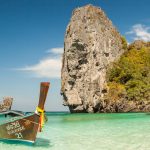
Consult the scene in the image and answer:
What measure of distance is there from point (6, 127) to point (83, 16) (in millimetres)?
43814

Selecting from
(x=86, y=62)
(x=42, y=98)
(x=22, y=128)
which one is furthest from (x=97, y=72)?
(x=42, y=98)

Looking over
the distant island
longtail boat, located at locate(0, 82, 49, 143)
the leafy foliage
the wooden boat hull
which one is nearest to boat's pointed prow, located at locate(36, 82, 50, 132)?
longtail boat, located at locate(0, 82, 49, 143)

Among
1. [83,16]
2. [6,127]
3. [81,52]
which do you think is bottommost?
[6,127]

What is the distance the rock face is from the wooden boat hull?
1511 inches

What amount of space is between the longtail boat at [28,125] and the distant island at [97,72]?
38.3 m

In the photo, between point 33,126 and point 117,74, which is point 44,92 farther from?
point 117,74

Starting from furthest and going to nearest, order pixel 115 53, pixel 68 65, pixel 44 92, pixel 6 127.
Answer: pixel 115 53 → pixel 68 65 → pixel 6 127 → pixel 44 92

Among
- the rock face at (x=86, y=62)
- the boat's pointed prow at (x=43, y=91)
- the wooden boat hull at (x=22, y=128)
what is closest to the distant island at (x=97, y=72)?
the rock face at (x=86, y=62)

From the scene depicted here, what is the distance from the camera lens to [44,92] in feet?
39.2

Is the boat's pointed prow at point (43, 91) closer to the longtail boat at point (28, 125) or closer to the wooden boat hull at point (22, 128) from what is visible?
the longtail boat at point (28, 125)

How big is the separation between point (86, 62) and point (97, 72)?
2.36m

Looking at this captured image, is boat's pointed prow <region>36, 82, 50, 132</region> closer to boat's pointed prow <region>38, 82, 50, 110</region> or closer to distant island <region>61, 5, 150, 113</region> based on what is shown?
boat's pointed prow <region>38, 82, 50, 110</region>

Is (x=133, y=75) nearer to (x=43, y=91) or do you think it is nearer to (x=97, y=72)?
(x=97, y=72)

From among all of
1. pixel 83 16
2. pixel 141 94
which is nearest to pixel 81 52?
pixel 83 16
